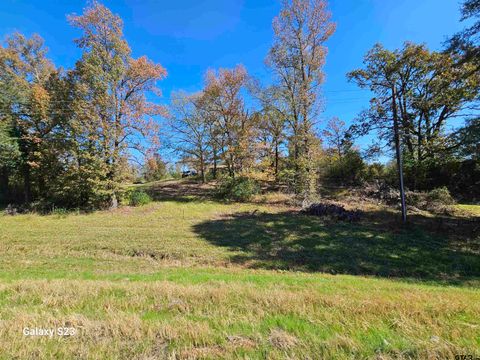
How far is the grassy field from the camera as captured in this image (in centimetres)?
232

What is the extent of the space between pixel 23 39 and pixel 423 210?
32769mm

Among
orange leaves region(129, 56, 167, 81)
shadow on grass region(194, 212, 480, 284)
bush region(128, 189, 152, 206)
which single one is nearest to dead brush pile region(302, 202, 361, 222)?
shadow on grass region(194, 212, 480, 284)

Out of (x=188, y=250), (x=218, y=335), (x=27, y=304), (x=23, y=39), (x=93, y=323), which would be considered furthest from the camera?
(x=23, y=39)

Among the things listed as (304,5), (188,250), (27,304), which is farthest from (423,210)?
(27,304)

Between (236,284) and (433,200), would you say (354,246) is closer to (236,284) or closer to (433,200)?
(236,284)

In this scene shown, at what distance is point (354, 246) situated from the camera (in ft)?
33.8

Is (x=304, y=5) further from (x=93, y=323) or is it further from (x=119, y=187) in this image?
(x=93, y=323)

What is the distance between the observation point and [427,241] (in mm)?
10852

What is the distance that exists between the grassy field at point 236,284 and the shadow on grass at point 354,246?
0.07 meters

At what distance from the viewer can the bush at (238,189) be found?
1952cm

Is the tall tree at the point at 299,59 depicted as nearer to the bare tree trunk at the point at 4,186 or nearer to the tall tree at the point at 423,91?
the tall tree at the point at 423,91

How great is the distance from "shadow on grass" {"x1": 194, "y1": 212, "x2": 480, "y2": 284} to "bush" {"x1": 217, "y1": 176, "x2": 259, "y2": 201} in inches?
191

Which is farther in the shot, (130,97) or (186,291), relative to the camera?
(130,97)

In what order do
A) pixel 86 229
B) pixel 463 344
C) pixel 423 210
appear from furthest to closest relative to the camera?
1. pixel 423 210
2. pixel 86 229
3. pixel 463 344
